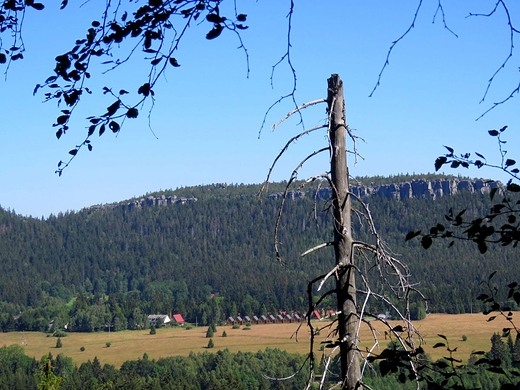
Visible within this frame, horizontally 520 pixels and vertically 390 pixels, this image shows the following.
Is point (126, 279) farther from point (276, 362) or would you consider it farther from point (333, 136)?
point (333, 136)

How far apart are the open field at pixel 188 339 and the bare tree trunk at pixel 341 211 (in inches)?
1779

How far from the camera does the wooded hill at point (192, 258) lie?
322 feet

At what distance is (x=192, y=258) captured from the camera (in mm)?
149125

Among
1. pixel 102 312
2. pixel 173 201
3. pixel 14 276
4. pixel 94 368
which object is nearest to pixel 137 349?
pixel 94 368

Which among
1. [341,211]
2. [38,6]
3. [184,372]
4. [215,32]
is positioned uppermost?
[38,6]

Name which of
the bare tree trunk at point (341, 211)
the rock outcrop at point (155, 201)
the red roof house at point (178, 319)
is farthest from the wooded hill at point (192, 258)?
the bare tree trunk at point (341, 211)

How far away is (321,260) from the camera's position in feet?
417

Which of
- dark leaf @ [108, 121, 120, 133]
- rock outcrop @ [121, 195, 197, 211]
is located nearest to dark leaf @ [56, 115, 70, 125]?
dark leaf @ [108, 121, 120, 133]

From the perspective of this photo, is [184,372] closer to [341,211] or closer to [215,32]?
[341,211]

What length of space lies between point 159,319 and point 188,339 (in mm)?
22137

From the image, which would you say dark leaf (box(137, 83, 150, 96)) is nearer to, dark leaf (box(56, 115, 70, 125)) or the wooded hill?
dark leaf (box(56, 115, 70, 125))

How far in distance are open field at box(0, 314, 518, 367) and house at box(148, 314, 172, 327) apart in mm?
5275

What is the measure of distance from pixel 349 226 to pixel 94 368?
47.8m

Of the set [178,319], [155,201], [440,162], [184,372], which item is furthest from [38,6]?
[155,201]
